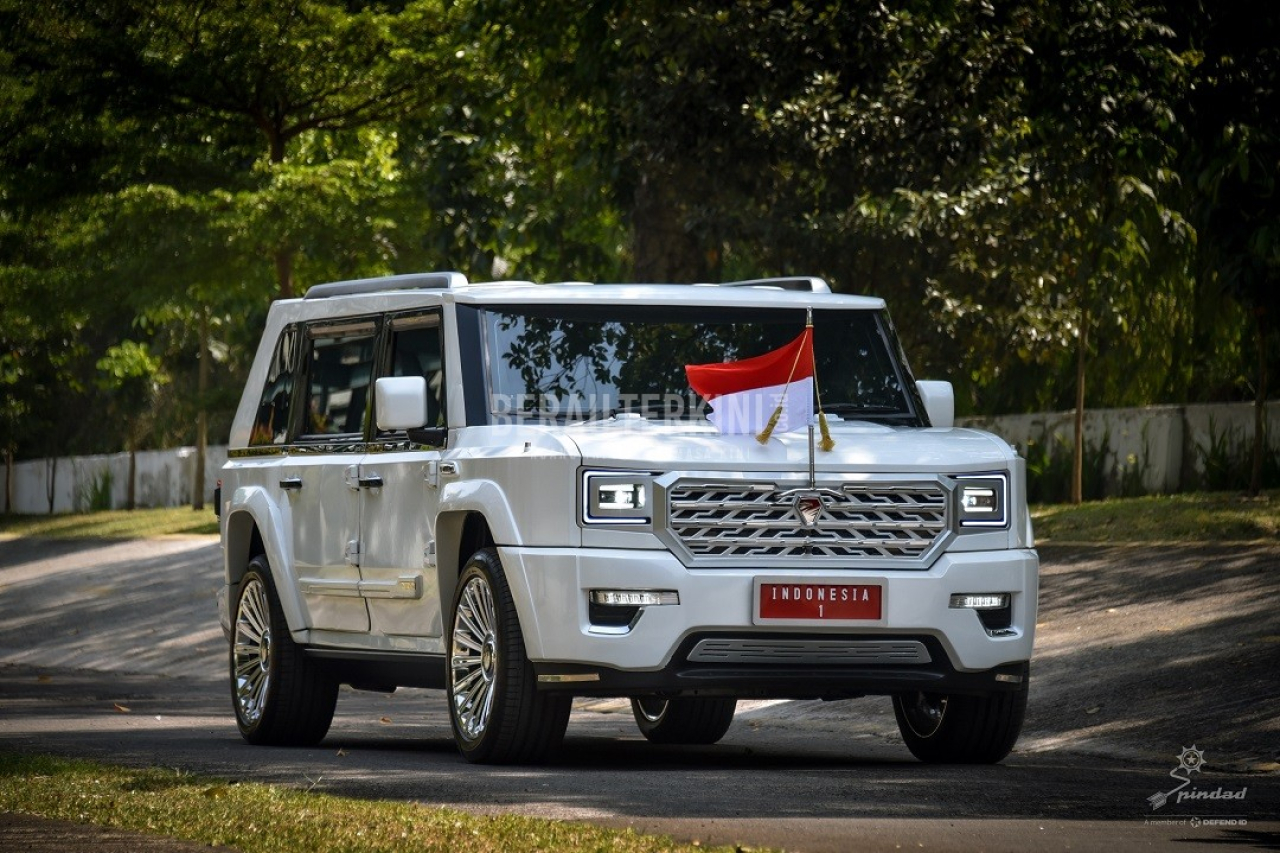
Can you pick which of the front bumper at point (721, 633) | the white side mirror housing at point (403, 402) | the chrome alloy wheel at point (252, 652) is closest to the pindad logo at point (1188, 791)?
the front bumper at point (721, 633)

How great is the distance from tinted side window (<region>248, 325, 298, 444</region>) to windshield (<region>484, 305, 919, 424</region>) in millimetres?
2442

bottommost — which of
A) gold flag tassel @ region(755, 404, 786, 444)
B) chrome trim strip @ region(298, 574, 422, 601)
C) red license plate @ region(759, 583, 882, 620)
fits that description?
chrome trim strip @ region(298, 574, 422, 601)

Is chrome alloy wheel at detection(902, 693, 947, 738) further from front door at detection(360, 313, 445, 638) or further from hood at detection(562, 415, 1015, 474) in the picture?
front door at detection(360, 313, 445, 638)

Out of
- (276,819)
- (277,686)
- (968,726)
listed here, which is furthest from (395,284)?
(276,819)

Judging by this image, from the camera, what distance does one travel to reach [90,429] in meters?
52.2

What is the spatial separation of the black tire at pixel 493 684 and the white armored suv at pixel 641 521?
0.01 m

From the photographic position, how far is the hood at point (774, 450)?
32.6ft

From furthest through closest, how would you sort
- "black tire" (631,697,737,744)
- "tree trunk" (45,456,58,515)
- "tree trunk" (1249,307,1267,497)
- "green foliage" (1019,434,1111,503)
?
"tree trunk" (45,456,58,515) → "green foliage" (1019,434,1111,503) → "tree trunk" (1249,307,1267,497) → "black tire" (631,697,737,744)

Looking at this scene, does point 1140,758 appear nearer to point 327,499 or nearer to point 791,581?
point 791,581

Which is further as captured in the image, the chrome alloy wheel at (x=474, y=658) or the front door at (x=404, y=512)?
the front door at (x=404, y=512)

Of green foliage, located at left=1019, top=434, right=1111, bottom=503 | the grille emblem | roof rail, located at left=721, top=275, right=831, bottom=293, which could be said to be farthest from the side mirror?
green foliage, located at left=1019, top=434, right=1111, bottom=503

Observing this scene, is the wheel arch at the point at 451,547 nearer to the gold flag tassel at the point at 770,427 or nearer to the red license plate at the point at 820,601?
the gold flag tassel at the point at 770,427

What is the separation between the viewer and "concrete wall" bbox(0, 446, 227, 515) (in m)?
44.8

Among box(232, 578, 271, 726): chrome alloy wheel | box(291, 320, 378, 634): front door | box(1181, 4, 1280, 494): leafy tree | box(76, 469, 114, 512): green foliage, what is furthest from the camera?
box(76, 469, 114, 512): green foliage
